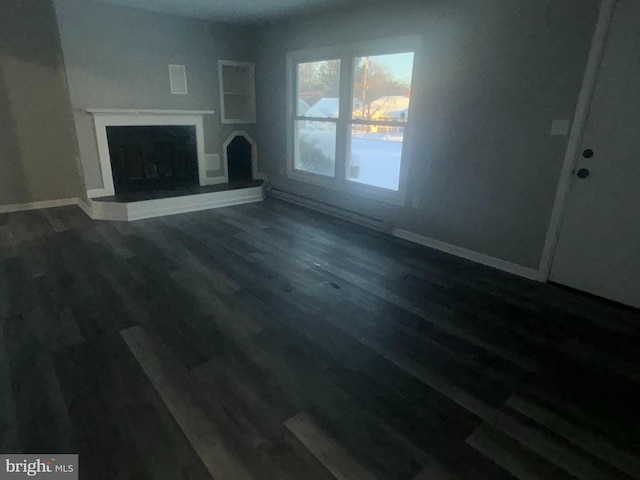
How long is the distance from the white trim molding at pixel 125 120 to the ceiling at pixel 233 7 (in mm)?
1189

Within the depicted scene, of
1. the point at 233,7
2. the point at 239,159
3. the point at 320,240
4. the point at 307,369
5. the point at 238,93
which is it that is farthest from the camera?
the point at 239,159

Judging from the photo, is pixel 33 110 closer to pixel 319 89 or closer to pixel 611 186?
pixel 319 89

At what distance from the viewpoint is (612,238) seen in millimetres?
2740

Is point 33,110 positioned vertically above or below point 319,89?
below

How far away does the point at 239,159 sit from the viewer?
19.6 ft

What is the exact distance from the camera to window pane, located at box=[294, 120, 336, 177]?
16.2ft

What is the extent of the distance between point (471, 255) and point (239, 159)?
156 inches

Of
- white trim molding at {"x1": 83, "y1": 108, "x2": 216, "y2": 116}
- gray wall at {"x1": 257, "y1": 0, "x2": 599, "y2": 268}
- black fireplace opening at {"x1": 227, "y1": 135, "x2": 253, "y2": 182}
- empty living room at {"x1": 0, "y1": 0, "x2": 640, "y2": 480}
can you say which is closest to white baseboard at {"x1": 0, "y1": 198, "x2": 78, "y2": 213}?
empty living room at {"x1": 0, "y1": 0, "x2": 640, "y2": 480}

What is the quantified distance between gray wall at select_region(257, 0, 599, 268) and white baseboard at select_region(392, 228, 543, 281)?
51 millimetres

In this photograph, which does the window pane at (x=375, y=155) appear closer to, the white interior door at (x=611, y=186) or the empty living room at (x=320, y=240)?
the empty living room at (x=320, y=240)

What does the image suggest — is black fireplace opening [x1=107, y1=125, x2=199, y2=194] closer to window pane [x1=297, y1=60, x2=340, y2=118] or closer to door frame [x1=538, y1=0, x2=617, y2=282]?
window pane [x1=297, y1=60, x2=340, y2=118]

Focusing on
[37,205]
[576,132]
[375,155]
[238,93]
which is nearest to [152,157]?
[37,205]

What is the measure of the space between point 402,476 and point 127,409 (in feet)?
4.08

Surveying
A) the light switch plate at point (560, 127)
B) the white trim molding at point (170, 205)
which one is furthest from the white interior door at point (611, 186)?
the white trim molding at point (170, 205)
